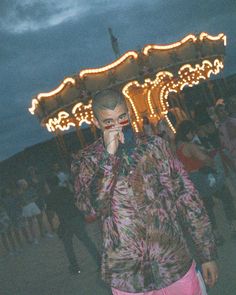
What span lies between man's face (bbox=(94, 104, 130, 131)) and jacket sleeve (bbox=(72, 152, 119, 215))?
0.15 meters

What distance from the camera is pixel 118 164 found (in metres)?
2.34

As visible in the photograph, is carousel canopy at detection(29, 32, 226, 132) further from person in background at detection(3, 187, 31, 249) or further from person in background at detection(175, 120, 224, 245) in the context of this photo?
person in background at detection(175, 120, 224, 245)

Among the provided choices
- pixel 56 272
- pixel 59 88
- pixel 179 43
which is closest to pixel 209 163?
pixel 56 272

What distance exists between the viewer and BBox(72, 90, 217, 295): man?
2.33 meters

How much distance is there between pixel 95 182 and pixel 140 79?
540 inches

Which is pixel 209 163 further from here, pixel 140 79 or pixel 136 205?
pixel 140 79

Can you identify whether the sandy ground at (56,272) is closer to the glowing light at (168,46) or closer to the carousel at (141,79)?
the carousel at (141,79)

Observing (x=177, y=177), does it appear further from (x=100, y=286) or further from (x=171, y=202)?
(x=100, y=286)

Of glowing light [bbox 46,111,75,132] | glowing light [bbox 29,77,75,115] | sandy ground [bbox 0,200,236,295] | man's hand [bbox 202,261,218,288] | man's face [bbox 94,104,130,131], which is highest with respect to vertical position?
glowing light [bbox 29,77,75,115]

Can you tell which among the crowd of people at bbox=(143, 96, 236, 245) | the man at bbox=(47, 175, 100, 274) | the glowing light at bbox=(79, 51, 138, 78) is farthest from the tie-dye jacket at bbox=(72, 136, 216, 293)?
the glowing light at bbox=(79, 51, 138, 78)

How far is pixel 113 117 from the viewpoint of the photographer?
2.38 m

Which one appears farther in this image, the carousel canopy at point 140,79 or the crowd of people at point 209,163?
the carousel canopy at point 140,79

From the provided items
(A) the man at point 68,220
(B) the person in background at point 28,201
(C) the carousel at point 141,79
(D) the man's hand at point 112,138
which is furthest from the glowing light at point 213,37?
(D) the man's hand at point 112,138

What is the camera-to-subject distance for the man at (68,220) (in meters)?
7.09
